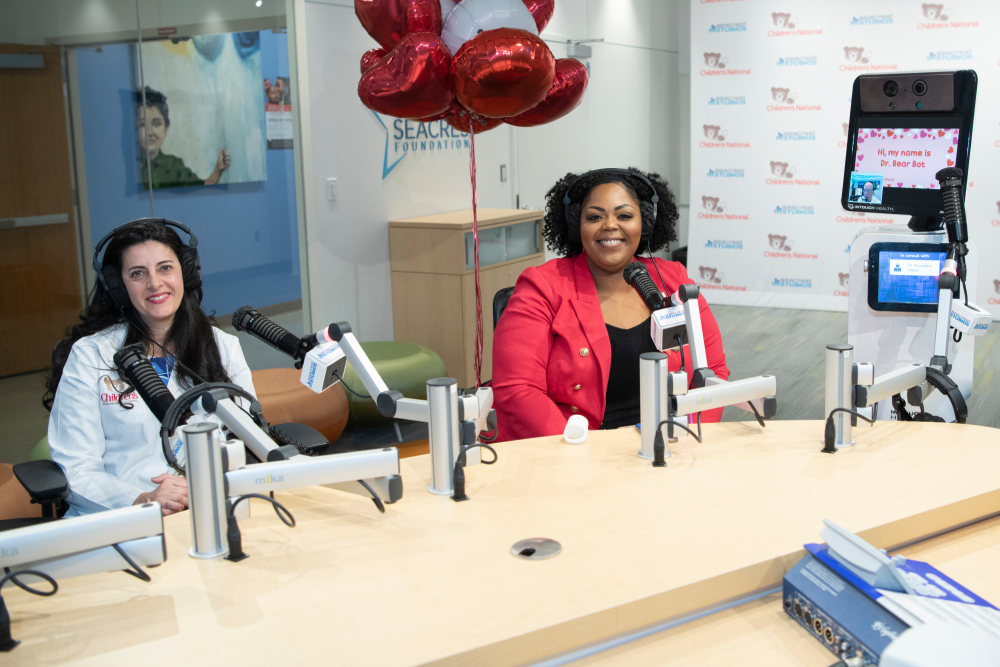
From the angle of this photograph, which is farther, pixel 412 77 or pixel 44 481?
pixel 412 77

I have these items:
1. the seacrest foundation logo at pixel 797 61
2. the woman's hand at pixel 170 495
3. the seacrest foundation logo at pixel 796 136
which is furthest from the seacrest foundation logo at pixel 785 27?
the woman's hand at pixel 170 495

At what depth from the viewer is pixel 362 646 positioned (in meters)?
1.21

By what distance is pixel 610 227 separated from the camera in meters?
2.51

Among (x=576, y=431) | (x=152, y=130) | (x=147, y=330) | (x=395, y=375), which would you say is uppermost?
(x=152, y=130)

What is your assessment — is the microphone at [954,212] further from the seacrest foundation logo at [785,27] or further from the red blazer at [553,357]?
the seacrest foundation logo at [785,27]

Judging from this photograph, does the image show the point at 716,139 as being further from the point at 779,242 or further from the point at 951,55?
the point at 951,55

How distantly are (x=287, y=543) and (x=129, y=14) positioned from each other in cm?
323

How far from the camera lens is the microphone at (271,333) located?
5.08 feet

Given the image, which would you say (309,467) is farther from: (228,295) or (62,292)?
(228,295)

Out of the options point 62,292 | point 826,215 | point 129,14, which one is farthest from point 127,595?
point 826,215

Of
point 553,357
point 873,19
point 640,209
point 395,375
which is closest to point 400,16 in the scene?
point 640,209

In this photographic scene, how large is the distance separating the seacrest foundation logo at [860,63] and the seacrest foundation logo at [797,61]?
23 cm

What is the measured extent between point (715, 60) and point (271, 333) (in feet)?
21.7

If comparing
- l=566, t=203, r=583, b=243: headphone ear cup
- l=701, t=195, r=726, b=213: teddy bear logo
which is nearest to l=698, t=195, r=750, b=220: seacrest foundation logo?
l=701, t=195, r=726, b=213: teddy bear logo
